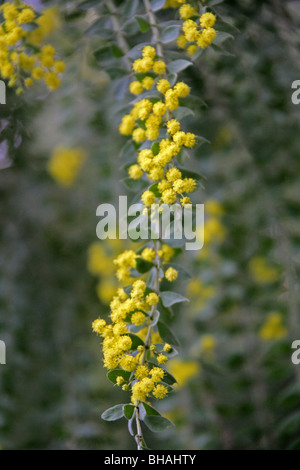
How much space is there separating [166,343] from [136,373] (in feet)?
0.22

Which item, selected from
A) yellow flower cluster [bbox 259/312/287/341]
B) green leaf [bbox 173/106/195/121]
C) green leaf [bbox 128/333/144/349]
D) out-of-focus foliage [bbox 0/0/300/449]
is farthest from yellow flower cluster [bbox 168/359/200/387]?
green leaf [bbox 173/106/195/121]

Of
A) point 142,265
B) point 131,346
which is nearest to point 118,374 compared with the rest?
point 131,346

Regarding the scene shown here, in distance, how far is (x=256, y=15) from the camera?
→ 3.59 feet

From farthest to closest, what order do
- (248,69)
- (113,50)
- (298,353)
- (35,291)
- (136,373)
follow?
(35,291) → (248,69) → (298,353) → (113,50) → (136,373)

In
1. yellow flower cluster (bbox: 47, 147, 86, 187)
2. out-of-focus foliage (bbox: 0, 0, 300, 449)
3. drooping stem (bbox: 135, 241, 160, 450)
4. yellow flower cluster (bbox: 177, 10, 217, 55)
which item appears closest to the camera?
drooping stem (bbox: 135, 241, 160, 450)

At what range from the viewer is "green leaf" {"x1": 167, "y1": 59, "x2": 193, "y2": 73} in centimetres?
70

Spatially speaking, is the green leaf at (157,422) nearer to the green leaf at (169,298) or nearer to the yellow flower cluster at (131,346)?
the yellow flower cluster at (131,346)

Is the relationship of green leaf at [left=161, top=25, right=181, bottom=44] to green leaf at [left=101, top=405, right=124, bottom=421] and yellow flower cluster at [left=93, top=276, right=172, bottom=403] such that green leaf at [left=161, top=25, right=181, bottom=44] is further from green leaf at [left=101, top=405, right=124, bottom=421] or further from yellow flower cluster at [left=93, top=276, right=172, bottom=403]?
green leaf at [left=101, top=405, right=124, bottom=421]

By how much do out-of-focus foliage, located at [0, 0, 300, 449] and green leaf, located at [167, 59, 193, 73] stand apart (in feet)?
1.21

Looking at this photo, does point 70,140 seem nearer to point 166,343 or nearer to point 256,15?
point 256,15

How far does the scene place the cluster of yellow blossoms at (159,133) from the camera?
0.65 metres

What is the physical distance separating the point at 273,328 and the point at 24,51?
89cm

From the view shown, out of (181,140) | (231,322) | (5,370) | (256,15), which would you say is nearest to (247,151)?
(256,15)

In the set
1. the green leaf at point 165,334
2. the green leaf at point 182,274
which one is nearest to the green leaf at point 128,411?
the green leaf at point 165,334
